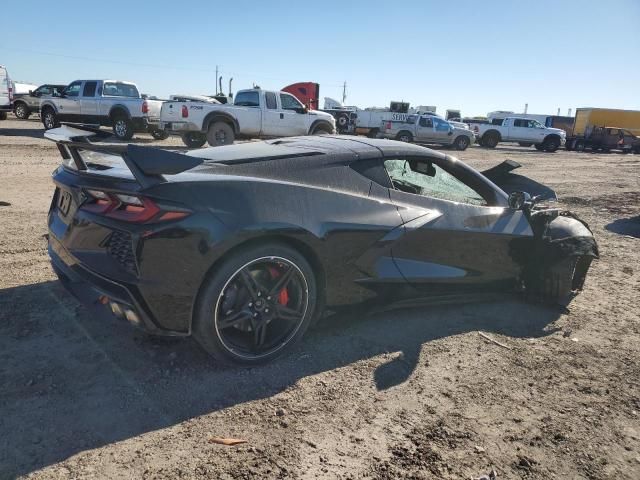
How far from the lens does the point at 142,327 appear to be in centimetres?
272

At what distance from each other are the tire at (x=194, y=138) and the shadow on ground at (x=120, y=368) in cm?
1236

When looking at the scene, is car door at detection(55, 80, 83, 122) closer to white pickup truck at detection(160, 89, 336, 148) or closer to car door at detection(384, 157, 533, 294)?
white pickup truck at detection(160, 89, 336, 148)

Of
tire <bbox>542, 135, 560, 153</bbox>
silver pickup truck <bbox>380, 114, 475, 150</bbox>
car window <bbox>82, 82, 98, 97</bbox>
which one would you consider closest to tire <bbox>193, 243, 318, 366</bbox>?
car window <bbox>82, 82, 98, 97</bbox>

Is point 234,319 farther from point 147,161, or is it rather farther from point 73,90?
point 73,90

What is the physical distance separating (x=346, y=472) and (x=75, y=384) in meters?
1.59

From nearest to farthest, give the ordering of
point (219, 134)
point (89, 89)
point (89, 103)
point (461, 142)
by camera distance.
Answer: point (219, 134) < point (89, 103) < point (89, 89) < point (461, 142)

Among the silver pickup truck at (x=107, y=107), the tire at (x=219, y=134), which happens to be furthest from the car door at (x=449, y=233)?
the silver pickup truck at (x=107, y=107)

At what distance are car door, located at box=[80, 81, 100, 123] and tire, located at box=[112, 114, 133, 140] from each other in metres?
0.82

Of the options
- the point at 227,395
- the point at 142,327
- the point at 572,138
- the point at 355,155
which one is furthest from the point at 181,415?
the point at 572,138

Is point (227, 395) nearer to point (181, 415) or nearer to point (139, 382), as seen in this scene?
point (181, 415)

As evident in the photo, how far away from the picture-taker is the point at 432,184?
378 cm

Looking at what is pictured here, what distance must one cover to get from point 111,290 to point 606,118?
134 ft

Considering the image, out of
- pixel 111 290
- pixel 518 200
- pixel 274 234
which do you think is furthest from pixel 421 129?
pixel 111 290

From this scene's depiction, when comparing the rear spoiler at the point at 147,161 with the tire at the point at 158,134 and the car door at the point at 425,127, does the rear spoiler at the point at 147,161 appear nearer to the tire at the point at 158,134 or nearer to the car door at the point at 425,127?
the tire at the point at 158,134
